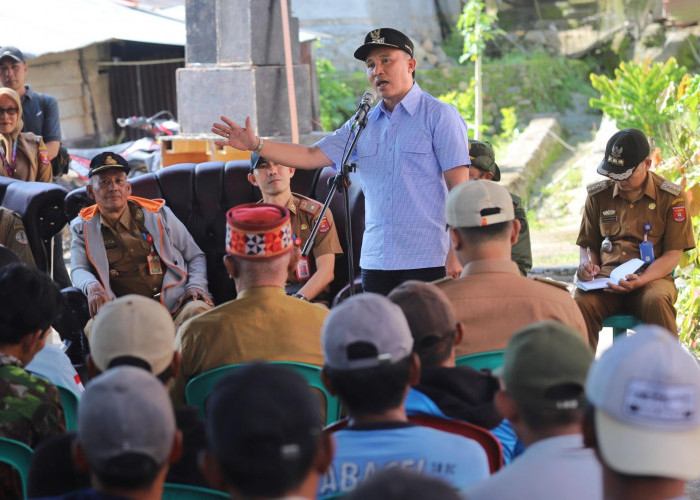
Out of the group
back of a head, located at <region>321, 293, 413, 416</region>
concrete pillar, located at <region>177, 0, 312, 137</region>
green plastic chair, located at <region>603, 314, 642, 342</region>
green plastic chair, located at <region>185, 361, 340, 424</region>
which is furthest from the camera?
concrete pillar, located at <region>177, 0, 312, 137</region>

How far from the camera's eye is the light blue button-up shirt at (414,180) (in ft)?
12.7

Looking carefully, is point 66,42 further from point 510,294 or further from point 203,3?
point 510,294

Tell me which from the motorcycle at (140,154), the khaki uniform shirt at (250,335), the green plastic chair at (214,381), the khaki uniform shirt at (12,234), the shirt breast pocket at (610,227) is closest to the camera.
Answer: the green plastic chair at (214,381)

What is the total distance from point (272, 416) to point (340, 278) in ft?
10.5

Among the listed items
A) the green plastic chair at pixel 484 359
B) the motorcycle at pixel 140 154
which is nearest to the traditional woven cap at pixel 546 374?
the green plastic chair at pixel 484 359

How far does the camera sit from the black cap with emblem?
446cm

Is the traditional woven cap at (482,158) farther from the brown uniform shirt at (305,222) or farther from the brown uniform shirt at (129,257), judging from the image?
the brown uniform shirt at (129,257)

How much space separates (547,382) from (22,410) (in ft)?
4.24

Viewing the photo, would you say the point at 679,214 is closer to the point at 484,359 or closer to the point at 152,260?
the point at 484,359

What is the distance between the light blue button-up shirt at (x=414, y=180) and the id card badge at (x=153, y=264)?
1235 mm

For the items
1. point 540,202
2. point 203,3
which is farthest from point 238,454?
point 540,202

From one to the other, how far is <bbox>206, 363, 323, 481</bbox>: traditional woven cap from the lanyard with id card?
3.09 metres

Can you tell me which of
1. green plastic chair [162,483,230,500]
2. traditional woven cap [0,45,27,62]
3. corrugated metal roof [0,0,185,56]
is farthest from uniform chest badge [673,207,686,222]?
corrugated metal roof [0,0,185,56]

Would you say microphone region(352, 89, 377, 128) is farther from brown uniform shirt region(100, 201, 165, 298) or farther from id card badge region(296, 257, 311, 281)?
brown uniform shirt region(100, 201, 165, 298)
